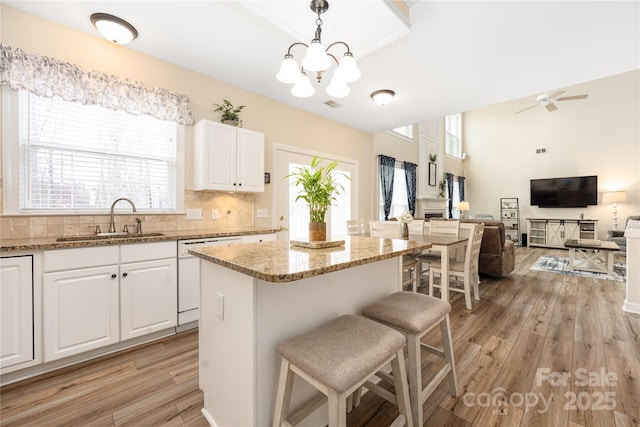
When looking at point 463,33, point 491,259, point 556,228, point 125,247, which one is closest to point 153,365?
point 125,247

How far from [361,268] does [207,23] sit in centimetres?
233

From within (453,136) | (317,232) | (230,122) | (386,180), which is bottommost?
(317,232)

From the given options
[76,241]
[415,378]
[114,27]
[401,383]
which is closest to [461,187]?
[415,378]

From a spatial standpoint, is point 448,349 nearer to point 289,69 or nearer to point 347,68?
point 347,68

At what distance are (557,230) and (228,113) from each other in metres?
8.82

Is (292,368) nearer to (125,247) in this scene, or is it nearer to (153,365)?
(153,365)

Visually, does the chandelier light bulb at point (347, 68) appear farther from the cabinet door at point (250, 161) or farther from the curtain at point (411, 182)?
the curtain at point (411, 182)

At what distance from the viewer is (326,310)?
4.73 ft

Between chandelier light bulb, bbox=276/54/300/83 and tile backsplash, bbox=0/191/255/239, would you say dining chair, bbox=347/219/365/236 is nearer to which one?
tile backsplash, bbox=0/191/255/239

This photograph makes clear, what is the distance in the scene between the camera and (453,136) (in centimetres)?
914

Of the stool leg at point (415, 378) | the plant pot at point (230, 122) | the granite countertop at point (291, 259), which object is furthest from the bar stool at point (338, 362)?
the plant pot at point (230, 122)

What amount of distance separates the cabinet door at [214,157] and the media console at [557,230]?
28.3ft

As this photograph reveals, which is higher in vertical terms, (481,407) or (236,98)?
(236,98)

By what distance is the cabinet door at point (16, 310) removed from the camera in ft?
5.56
